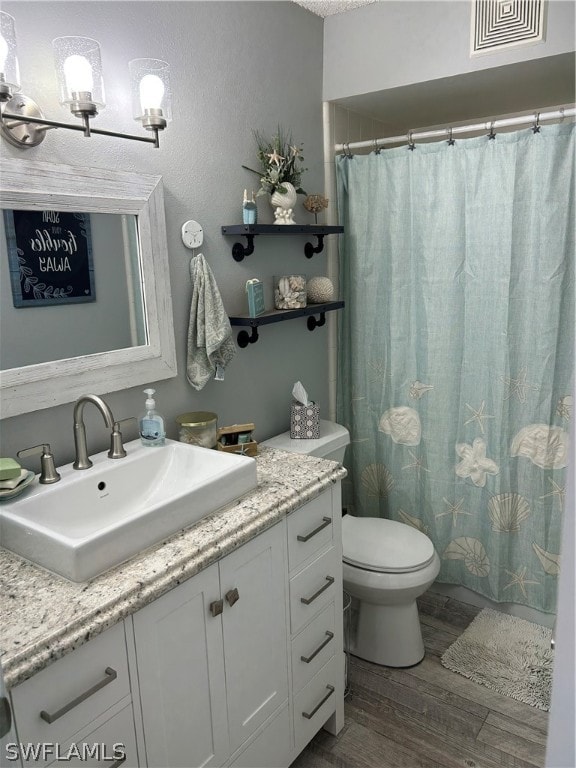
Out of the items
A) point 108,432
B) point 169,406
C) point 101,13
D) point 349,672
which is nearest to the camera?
point 101,13

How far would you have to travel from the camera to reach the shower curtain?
7.31 feet

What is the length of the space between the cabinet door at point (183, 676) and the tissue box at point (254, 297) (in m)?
1.02

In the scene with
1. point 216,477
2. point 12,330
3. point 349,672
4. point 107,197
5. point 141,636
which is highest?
point 107,197

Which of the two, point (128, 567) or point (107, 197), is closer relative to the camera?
point (128, 567)

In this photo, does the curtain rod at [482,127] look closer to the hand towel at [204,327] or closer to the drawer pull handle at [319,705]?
the hand towel at [204,327]

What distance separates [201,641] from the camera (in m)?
1.40

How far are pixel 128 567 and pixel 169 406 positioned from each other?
0.76 metres

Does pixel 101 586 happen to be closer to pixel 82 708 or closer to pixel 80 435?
pixel 82 708

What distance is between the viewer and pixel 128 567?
1.29 metres

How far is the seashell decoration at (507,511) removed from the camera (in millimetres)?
2426

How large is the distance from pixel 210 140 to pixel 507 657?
2.20 metres

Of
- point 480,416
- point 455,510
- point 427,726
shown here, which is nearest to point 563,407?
point 480,416

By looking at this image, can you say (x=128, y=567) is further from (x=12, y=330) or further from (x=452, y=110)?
(x=452, y=110)

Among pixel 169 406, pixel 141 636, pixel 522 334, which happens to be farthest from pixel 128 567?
pixel 522 334
